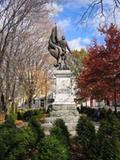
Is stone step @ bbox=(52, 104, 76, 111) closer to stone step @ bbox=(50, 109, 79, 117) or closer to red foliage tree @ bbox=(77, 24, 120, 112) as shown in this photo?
stone step @ bbox=(50, 109, 79, 117)

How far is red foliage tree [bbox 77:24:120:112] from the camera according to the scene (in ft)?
126

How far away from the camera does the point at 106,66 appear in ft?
127

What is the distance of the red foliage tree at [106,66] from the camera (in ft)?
126

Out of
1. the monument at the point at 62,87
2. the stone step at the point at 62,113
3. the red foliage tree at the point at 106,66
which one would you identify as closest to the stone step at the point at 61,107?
the monument at the point at 62,87

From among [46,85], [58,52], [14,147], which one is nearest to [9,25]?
[58,52]

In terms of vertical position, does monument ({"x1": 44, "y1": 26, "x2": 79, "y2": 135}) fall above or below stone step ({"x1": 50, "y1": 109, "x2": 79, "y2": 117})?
above

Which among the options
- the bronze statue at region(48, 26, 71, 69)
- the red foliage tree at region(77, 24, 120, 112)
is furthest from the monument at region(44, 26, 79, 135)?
the red foliage tree at region(77, 24, 120, 112)

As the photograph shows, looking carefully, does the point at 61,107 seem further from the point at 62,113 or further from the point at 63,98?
the point at 63,98

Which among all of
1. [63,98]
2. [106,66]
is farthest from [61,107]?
[106,66]

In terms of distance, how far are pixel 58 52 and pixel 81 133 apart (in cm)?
1351

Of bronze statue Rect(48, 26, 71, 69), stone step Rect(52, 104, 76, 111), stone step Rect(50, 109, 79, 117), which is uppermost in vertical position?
bronze statue Rect(48, 26, 71, 69)

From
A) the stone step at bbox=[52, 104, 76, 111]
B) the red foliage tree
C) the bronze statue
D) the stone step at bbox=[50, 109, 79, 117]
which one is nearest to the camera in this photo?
the stone step at bbox=[50, 109, 79, 117]

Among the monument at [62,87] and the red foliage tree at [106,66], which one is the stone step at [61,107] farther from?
the red foliage tree at [106,66]

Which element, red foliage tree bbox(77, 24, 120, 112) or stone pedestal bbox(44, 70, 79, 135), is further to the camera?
red foliage tree bbox(77, 24, 120, 112)
